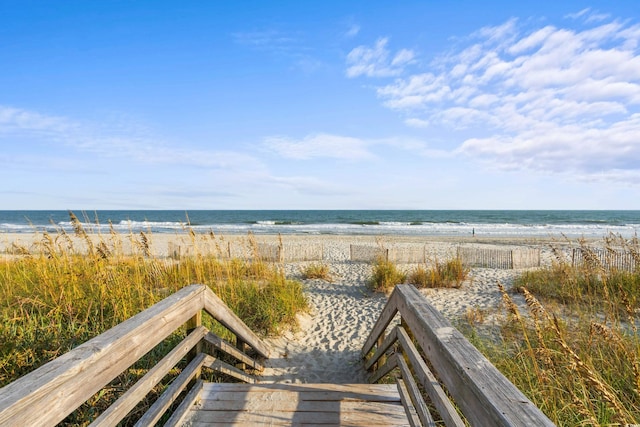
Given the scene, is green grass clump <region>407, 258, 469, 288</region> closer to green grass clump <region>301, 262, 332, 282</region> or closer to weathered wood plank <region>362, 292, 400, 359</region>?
green grass clump <region>301, 262, 332, 282</region>

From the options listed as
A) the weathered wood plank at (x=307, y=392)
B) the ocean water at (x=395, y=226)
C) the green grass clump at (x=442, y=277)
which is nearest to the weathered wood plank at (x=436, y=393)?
the weathered wood plank at (x=307, y=392)

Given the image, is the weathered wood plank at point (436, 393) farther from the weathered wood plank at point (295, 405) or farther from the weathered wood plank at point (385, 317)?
the weathered wood plank at point (295, 405)

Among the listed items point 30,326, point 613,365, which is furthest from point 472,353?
point 30,326

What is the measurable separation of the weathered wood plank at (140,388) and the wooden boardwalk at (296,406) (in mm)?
428

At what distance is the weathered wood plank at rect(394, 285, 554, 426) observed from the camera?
3.30 feet

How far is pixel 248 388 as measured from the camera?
2.94 m

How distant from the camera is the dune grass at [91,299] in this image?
301cm

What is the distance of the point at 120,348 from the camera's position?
5.18 ft

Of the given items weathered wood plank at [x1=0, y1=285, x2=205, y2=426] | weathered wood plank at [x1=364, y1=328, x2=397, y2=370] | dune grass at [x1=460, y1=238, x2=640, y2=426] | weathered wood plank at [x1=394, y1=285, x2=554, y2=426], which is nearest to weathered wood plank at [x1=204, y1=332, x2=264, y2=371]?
weathered wood plank at [x1=0, y1=285, x2=205, y2=426]

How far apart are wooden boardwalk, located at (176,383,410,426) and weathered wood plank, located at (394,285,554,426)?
102 centimetres

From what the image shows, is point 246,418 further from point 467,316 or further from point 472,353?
point 467,316

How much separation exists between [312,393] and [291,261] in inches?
438

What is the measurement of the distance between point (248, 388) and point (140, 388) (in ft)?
4.14

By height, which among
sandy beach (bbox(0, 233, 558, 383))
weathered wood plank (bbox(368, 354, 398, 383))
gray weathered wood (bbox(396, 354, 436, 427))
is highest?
gray weathered wood (bbox(396, 354, 436, 427))
